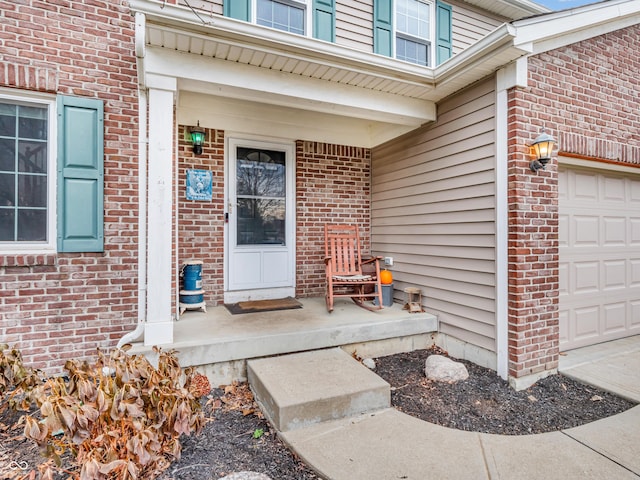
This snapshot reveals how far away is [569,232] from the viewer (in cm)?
350

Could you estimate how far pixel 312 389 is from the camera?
7.83ft

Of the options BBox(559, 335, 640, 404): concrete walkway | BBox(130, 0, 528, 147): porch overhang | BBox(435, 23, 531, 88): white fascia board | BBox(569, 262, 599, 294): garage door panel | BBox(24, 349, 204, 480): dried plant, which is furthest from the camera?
BBox(569, 262, 599, 294): garage door panel

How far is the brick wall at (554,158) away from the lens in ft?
9.66

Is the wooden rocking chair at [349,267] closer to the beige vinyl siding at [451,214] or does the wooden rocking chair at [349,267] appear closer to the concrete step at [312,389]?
the beige vinyl siding at [451,214]

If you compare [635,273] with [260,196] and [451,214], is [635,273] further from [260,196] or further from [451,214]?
[260,196]

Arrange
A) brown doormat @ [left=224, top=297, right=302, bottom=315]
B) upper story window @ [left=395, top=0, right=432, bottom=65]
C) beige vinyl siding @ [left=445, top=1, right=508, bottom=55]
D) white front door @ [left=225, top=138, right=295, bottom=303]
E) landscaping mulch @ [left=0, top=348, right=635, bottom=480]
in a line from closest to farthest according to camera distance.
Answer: landscaping mulch @ [left=0, top=348, right=635, bottom=480] < brown doormat @ [left=224, top=297, right=302, bottom=315] < white front door @ [left=225, top=138, right=295, bottom=303] < upper story window @ [left=395, top=0, right=432, bottom=65] < beige vinyl siding @ [left=445, top=1, right=508, bottom=55]

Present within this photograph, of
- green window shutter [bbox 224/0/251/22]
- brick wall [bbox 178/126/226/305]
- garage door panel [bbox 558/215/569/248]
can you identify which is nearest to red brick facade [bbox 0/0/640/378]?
garage door panel [bbox 558/215/569/248]

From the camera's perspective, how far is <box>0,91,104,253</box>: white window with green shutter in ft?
9.14

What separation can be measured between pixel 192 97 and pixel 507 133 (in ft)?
9.64

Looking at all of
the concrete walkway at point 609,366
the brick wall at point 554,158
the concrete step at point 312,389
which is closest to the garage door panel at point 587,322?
the concrete walkway at point 609,366

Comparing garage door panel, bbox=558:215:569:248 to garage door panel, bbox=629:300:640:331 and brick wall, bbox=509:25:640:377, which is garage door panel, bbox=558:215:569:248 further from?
garage door panel, bbox=629:300:640:331

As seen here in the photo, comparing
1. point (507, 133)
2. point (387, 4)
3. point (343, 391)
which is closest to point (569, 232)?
point (507, 133)

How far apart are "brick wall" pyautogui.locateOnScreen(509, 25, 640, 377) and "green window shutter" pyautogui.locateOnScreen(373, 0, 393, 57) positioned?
2.19 meters

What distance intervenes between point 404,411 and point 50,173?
3.29 metres
